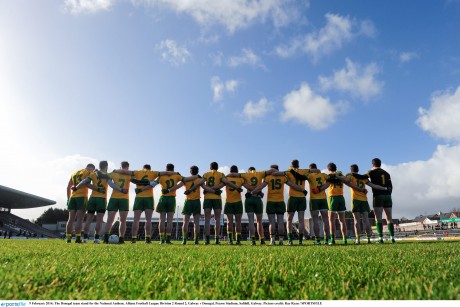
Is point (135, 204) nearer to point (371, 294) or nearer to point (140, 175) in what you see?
point (140, 175)

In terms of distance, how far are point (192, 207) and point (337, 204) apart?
4.48 meters

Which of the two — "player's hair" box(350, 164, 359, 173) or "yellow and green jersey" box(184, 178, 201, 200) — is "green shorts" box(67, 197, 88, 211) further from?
"player's hair" box(350, 164, 359, 173)

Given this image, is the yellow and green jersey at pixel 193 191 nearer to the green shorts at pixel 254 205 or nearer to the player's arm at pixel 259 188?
the green shorts at pixel 254 205

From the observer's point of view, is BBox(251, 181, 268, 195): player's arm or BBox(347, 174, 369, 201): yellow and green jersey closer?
BBox(251, 181, 268, 195): player's arm

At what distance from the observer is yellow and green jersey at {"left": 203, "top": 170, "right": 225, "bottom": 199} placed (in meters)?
9.45

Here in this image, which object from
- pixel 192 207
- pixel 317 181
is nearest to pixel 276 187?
pixel 317 181

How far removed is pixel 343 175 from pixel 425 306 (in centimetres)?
784

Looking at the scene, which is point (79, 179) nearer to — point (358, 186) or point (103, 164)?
point (103, 164)

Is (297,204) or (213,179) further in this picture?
(213,179)

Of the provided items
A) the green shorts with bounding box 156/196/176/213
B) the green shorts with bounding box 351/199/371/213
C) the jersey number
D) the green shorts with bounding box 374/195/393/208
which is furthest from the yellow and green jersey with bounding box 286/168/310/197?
the green shorts with bounding box 156/196/176/213

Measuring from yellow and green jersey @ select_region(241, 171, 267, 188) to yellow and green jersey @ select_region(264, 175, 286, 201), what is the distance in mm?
255

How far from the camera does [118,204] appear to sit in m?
9.37

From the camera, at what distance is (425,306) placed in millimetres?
1659

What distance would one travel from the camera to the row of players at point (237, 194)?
8.97 metres
